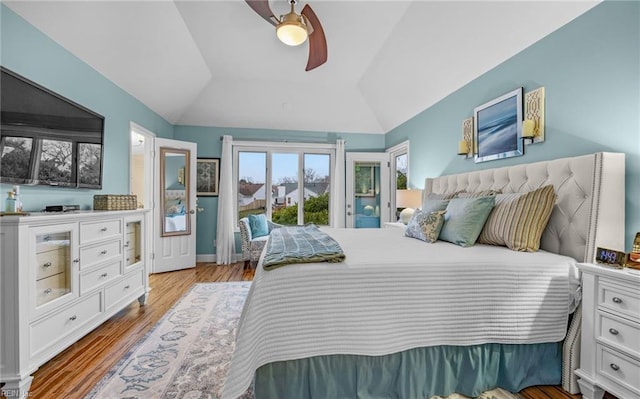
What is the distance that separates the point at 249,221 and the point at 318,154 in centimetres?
188

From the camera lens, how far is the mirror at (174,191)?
4418 millimetres

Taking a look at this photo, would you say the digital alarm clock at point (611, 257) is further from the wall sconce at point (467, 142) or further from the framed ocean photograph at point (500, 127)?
the wall sconce at point (467, 142)

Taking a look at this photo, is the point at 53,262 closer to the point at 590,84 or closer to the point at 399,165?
the point at 590,84

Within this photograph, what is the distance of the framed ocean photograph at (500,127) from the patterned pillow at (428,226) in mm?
919

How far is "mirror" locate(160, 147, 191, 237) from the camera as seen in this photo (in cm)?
442

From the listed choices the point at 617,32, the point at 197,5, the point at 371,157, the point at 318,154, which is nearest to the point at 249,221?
the point at 318,154

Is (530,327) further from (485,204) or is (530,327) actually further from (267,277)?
(267,277)

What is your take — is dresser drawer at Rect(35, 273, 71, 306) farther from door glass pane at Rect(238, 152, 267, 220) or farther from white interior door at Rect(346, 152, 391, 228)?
white interior door at Rect(346, 152, 391, 228)

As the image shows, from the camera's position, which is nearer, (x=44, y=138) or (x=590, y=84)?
(x=590, y=84)

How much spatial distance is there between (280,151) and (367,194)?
1.87m

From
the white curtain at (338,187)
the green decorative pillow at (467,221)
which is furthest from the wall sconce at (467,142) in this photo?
the white curtain at (338,187)

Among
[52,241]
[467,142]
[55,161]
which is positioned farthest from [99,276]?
[467,142]

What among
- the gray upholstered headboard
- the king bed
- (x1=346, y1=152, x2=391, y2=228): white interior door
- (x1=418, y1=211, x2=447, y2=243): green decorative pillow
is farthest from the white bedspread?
(x1=346, y1=152, x2=391, y2=228): white interior door

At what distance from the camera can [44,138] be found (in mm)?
2117
